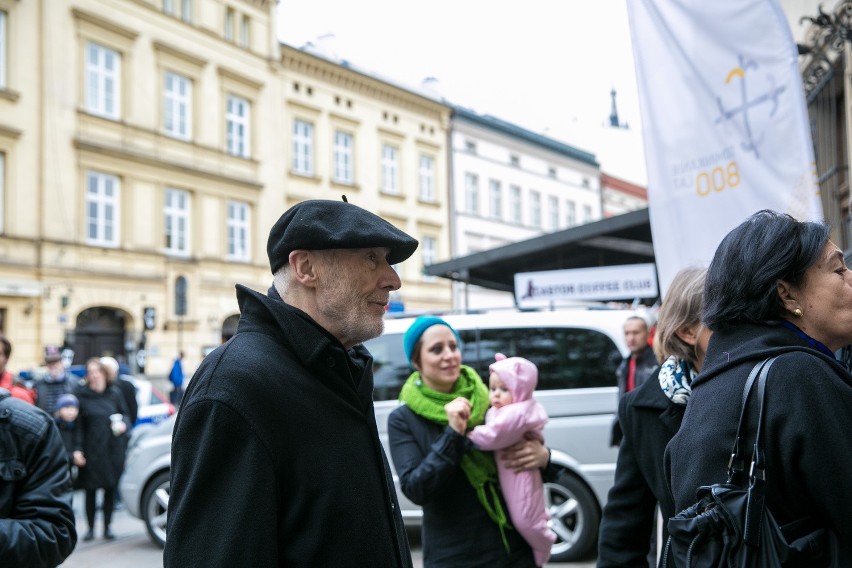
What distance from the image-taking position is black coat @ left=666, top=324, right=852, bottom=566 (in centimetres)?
167

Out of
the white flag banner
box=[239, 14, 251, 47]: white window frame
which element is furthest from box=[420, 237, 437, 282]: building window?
the white flag banner

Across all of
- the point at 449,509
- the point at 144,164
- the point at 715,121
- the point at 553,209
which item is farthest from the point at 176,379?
the point at 553,209

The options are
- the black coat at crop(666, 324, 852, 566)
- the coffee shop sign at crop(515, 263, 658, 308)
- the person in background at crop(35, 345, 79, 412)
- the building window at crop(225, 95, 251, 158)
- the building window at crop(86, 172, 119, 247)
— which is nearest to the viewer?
the black coat at crop(666, 324, 852, 566)

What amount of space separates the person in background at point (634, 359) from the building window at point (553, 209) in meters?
40.3

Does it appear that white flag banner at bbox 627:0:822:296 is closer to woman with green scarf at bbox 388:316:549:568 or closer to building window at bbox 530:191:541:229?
woman with green scarf at bbox 388:316:549:568

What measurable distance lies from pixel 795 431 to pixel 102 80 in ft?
88.5

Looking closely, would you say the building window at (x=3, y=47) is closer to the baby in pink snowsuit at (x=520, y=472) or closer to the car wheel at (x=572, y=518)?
the car wheel at (x=572, y=518)

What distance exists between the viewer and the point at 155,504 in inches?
324

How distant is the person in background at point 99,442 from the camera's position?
8750 millimetres

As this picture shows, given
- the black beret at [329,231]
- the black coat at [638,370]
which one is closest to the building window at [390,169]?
A: the black coat at [638,370]

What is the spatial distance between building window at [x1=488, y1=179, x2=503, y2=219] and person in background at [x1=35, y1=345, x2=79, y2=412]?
3330 cm

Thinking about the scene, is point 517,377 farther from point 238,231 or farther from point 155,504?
point 238,231

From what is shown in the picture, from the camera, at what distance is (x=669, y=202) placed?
3842mm

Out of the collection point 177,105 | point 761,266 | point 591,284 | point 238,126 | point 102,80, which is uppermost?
point 102,80
